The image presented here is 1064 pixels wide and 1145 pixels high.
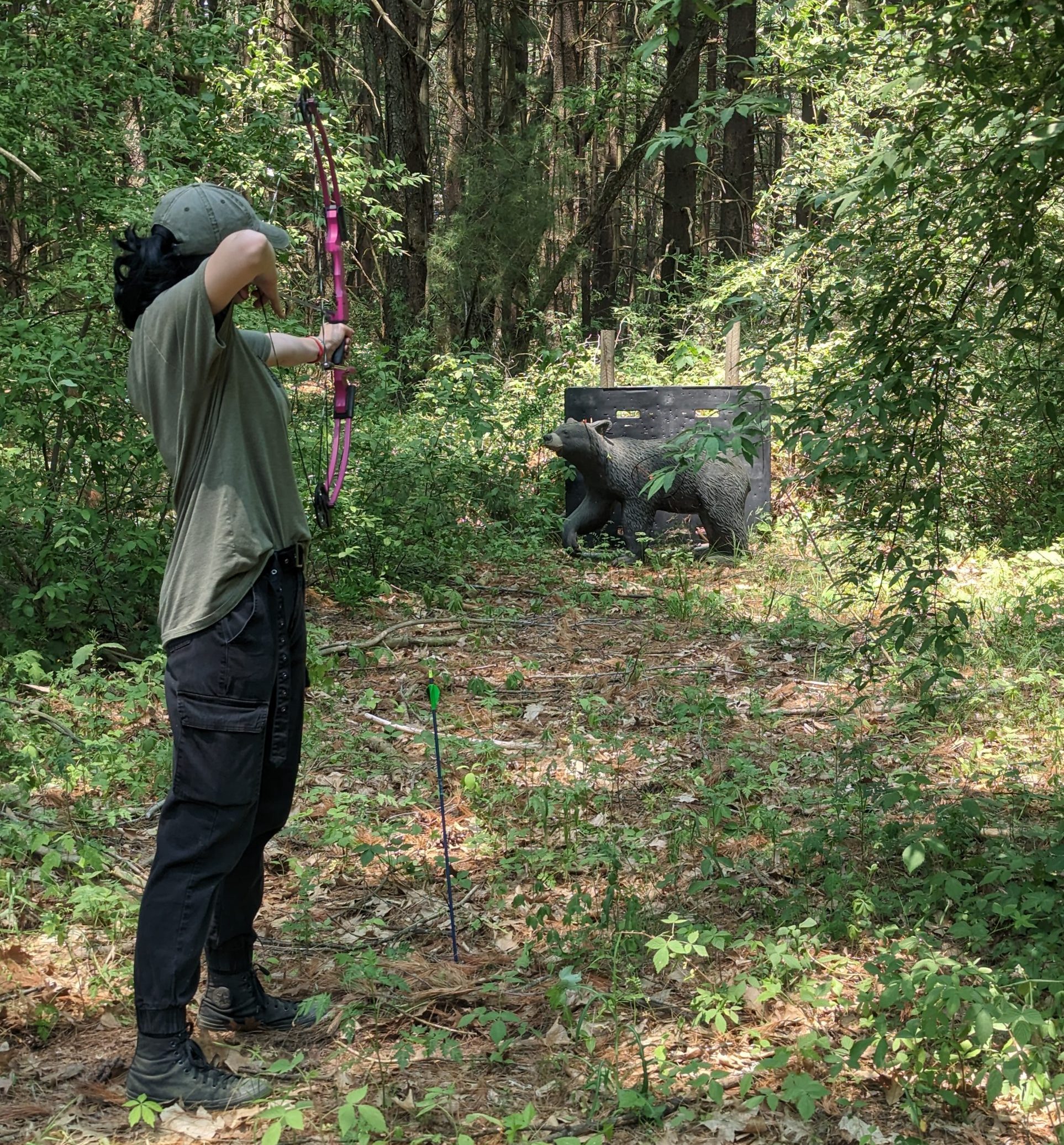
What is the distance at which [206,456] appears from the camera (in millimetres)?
2766

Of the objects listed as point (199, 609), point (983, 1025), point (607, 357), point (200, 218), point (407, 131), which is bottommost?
point (983, 1025)

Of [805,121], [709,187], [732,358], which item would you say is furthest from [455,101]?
[732,358]

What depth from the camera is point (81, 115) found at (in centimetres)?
671

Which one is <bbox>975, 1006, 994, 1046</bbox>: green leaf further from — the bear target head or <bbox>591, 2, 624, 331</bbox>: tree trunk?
<bbox>591, 2, 624, 331</bbox>: tree trunk

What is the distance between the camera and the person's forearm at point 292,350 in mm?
3182

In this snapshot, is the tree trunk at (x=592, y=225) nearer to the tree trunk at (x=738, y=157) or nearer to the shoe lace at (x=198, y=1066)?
the tree trunk at (x=738, y=157)

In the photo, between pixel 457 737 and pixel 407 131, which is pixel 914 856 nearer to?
pixel 457 737

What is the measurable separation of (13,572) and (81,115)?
2.74 m

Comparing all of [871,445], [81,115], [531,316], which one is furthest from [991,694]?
[531,316]

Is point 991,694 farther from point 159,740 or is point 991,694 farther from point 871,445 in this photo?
point 159,740

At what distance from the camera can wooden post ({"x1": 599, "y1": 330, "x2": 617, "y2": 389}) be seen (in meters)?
11.3

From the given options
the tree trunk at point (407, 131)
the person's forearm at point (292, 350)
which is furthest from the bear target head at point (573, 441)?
the person's forearm at point (292, 350)

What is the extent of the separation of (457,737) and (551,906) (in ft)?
5.52

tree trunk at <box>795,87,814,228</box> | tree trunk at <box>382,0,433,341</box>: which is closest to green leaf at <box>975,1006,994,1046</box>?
tree trunk at <box>795,87,814,228</box>
